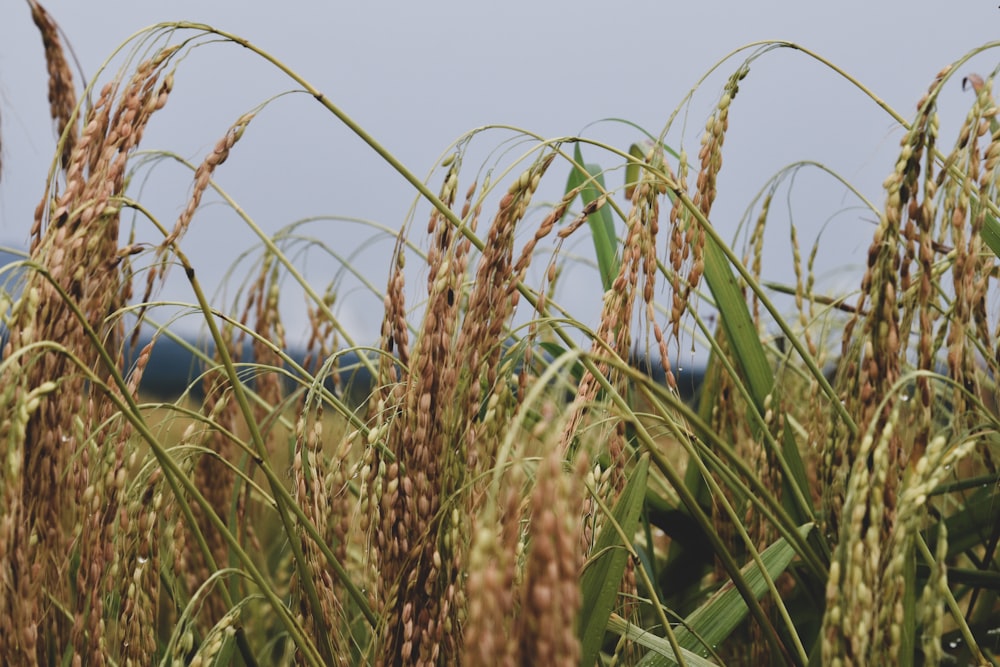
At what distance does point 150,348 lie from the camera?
3.55 feet

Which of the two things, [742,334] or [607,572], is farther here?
[742,334]

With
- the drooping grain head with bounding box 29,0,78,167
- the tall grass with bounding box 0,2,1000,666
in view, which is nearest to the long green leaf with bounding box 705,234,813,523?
the tall grass with bounding box 0,2,1000,666

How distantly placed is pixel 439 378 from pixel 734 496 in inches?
31.9

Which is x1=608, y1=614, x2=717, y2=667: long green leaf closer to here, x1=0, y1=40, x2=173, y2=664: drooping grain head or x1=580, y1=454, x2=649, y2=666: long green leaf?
x1=580, y1=454, x2=649, y2=666: long green leaf

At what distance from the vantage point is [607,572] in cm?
98

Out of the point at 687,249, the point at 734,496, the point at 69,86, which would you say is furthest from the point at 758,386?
the point at 69,86

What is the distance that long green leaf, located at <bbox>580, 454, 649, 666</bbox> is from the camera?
3.19 feet

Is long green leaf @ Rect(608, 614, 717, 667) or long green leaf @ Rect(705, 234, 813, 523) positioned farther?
long green leaf @ Rect(705, 234, 813, 523)

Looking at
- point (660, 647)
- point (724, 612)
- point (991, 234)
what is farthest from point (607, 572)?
point (991, 234)

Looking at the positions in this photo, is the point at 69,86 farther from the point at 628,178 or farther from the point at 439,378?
the point at 439,378

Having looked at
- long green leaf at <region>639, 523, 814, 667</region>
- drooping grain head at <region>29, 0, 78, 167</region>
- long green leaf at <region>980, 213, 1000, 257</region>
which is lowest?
long green leaf at <region>639, 523, 814, 667</region>

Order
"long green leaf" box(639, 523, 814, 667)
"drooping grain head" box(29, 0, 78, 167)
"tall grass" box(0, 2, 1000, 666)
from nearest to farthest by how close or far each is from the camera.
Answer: "tall grass" box(0, 2, 1000, 666) < "long green leaf" box(639, 523, 814, 667) < "drooping grain head" box(29, 0, 78, 167)

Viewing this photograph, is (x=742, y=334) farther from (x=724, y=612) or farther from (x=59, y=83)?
(x=59, y=83)

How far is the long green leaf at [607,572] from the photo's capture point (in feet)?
3.19
